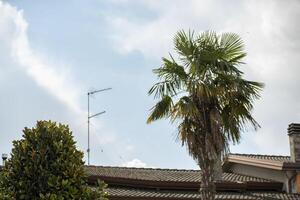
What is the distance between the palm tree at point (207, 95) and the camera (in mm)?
16859

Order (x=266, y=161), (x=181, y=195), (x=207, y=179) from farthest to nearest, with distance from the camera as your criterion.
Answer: (x=266, y=161), (x=181, y=195), (x=207, y=179)

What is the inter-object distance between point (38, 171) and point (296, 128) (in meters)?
16.3

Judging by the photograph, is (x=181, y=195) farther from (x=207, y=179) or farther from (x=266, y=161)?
(x=207, y=179)

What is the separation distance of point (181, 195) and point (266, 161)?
445cm

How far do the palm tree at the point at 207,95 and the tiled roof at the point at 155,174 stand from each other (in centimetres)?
688

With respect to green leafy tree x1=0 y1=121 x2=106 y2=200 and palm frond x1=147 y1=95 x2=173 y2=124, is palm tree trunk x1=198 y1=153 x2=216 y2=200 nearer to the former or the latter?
palm frond x1=147 y1=95 x2=173 y2=124

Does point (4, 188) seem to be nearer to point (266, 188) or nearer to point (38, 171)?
point (38, 171)

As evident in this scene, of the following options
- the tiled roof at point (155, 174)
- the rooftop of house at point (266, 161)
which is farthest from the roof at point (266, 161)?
the tiled roof at point (155, 174)

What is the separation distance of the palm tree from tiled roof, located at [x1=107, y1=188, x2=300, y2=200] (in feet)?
16.4

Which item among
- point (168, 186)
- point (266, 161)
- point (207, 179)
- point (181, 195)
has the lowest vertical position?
point (207, 179)

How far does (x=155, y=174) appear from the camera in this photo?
999 inches

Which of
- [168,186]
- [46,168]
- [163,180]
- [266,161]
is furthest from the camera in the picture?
[266,161]

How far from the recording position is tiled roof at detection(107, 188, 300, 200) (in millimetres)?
21641

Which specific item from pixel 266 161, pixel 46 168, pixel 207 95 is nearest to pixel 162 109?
pixel 207 95
